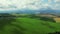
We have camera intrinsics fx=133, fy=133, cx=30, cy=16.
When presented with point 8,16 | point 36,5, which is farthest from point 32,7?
point 8,16

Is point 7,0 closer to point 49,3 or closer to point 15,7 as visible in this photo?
point 15,7

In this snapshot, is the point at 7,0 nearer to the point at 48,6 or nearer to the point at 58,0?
the point at 48,6

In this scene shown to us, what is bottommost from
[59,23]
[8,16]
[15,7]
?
[59,23]

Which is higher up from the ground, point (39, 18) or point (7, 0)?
point (7, 0)

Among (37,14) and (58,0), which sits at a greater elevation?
(58,0)

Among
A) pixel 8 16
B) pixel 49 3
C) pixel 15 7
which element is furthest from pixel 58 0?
pixel 8 16
